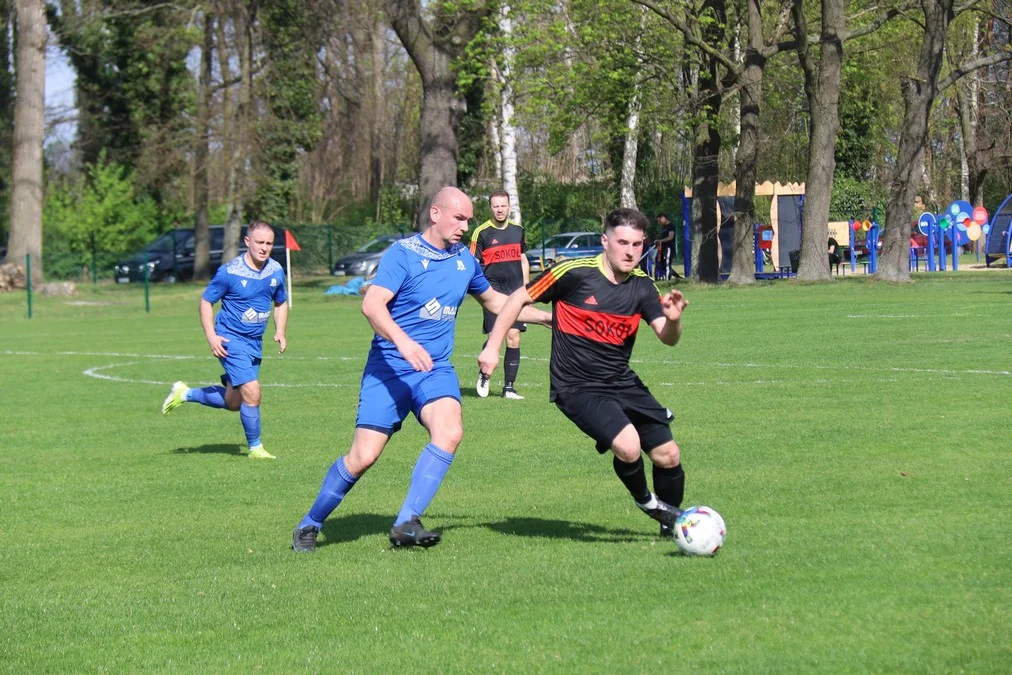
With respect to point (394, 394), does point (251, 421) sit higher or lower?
lower

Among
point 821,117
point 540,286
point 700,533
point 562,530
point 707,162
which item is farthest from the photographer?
point 707,162

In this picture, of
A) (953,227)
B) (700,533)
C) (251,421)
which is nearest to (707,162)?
(953,227)

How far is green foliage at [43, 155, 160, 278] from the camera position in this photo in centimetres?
5016

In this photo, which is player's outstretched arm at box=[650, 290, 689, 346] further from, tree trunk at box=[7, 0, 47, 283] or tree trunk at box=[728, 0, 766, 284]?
tree trunk at box=[7, 0, 47, 283]

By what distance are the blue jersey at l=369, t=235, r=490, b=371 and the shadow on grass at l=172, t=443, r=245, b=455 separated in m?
4.44

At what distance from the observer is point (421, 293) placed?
24.1ft

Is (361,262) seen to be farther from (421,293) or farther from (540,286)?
(540,286)

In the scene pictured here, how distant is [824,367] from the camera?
50.5ft

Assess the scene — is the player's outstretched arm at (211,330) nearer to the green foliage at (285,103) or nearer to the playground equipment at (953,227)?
the green foliage at (285,103)

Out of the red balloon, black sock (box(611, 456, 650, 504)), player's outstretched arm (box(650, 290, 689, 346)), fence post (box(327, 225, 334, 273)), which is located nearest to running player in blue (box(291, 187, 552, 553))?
player's outstretched arm (box(650, 290, 689, 346))

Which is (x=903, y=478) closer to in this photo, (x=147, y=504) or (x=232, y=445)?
(x=147, y=504)

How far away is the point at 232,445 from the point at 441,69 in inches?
940

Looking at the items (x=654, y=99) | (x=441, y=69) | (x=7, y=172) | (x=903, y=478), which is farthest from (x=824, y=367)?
(x=7, y=172)

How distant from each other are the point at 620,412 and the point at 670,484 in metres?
0.55
